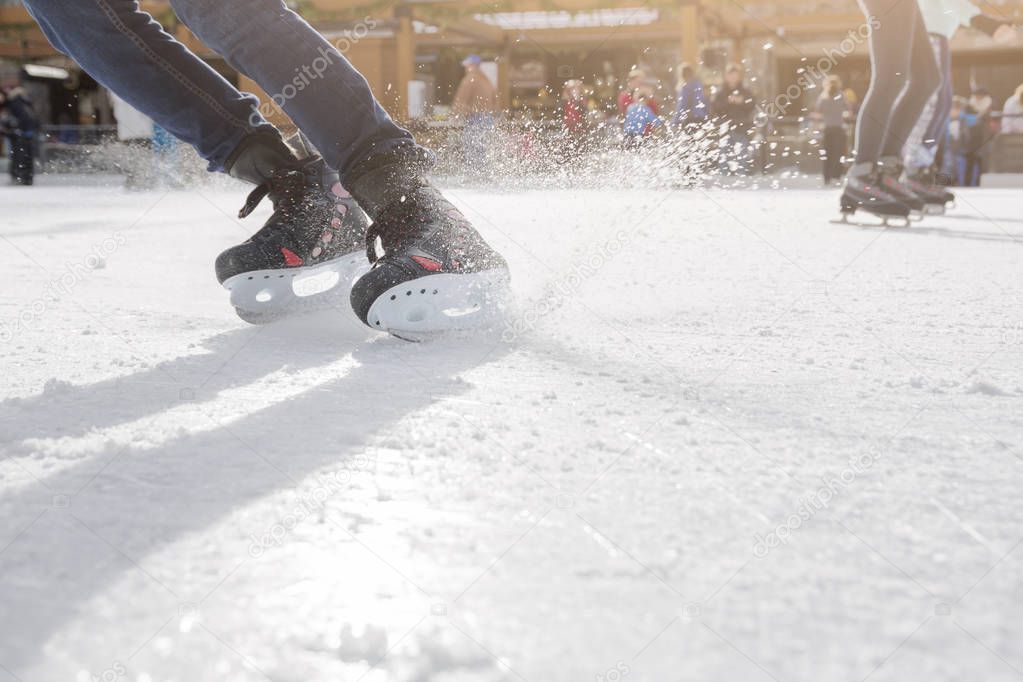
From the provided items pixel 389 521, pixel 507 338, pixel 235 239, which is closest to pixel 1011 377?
pixel 507 338

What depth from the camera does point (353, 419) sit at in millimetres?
740

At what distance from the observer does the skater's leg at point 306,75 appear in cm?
110

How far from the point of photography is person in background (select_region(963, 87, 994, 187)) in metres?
7.22

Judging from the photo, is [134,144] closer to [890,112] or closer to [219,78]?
[890,112]

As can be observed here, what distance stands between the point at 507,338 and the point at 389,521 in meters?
0.57

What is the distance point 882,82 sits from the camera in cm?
295

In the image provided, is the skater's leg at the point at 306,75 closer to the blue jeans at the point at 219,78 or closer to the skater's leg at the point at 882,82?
the blue jeans at the point at 219,78

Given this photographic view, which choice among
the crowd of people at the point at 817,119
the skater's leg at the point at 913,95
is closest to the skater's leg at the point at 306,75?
the crowd of people at the point at 817,119

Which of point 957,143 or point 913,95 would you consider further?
point 957,143

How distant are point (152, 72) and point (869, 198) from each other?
229 centimetres

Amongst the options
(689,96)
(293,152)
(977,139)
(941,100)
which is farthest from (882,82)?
(977,139)

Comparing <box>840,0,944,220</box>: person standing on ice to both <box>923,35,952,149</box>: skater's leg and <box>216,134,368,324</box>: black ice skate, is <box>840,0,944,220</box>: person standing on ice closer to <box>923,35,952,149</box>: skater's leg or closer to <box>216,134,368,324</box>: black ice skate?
<box>923,35,952,149</box>: skater's leg

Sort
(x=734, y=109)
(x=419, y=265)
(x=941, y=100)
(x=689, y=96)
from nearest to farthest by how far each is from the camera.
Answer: (x=419, y=265) → (x=941, y=100) → (x=689, y=96) → (x=734, y=109)

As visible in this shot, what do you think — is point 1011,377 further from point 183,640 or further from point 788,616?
point 183,640
